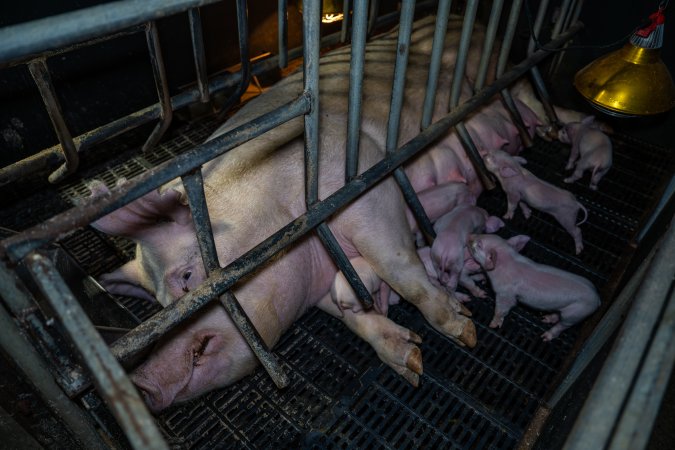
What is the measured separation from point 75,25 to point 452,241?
77.0 inches

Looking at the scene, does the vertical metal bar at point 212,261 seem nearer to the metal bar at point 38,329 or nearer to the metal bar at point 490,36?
the metal bar at point 38,329

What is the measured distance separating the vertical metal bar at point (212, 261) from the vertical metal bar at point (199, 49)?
0.96 m

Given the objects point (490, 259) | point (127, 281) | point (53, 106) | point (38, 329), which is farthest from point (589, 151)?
point (38, 329)

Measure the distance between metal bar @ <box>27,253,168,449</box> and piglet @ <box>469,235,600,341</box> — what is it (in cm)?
197

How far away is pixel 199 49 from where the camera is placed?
229cm

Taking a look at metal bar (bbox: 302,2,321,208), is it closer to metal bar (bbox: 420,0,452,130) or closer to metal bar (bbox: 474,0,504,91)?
metal bar (bbox: 420,0,452,130)

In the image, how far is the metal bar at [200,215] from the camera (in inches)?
57.1

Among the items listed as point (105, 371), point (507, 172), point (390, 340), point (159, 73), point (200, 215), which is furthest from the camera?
point (507, 172)

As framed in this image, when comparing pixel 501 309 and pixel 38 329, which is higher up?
pixel 38 329

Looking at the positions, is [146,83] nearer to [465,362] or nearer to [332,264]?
[332,264]

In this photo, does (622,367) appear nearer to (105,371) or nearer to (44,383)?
(105,371)

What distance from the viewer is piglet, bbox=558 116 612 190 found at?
3.08 m

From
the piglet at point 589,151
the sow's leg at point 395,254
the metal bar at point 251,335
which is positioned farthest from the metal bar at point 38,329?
the piglet at point 589,151

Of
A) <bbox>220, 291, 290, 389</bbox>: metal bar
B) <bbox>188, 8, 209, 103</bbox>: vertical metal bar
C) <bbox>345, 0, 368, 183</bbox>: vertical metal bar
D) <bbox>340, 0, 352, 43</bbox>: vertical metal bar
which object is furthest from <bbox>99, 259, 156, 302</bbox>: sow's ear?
<bbox>340, 0, 352, 43</bbox>: vertical metal bar
